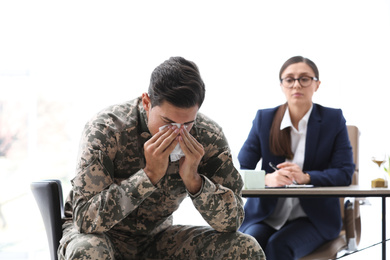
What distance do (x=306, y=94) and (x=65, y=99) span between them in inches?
99.7

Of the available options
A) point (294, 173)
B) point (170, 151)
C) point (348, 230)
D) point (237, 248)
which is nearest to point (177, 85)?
point (170, 151)

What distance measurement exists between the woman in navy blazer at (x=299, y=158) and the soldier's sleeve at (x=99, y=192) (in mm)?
947

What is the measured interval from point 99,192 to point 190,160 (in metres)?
0.29

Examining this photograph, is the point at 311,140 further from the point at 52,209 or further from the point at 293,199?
the point at 52,209

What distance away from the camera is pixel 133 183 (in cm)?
153

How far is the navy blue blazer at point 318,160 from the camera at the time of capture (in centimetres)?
238

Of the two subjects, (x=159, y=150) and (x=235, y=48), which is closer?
(x=159, y=150)

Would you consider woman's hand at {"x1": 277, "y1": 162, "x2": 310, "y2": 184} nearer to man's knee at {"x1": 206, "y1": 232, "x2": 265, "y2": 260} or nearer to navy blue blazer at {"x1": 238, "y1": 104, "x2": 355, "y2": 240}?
navy blue blazer at {"x1": 238, "y1": 104, "x2": 355, "y2": 240}

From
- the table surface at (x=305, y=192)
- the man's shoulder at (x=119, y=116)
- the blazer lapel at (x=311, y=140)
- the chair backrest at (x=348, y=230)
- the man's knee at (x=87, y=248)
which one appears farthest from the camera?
the blazer lapel at (x=311, y=140)

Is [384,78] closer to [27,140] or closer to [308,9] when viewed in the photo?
[308,9]

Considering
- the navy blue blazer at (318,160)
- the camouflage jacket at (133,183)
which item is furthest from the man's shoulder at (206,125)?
the navy blue blazer at (318,160)

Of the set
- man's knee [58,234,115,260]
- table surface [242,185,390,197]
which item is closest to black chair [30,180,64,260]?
man's knee [58,234,115,260]

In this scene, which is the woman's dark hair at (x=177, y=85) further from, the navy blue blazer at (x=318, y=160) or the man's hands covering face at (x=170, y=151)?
the navy blue blazer at (x=318, y=160)

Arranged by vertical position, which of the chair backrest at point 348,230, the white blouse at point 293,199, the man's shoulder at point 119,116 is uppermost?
the man's shoulder at point 119,116
